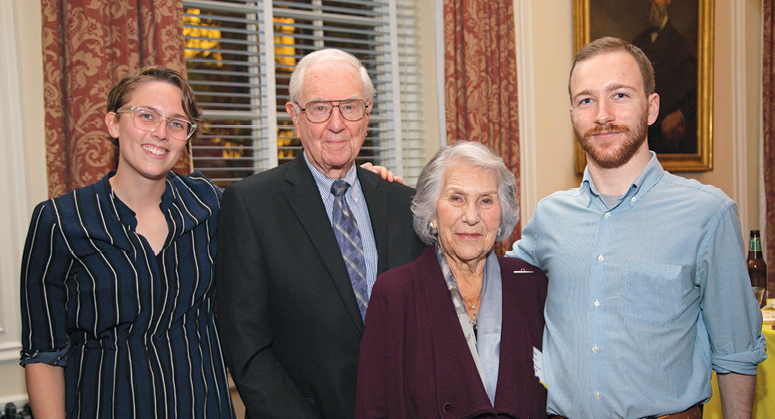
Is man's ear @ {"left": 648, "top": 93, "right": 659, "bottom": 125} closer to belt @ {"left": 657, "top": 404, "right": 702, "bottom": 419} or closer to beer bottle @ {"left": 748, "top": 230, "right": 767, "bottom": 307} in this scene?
belt @ {"left": 657, "top": 404, "right": 702, "bottom": 419}

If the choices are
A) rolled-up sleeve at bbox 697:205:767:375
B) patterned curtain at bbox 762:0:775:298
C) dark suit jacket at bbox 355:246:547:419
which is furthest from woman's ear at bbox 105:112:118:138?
patterned curtain at bbox 762:0:775:298

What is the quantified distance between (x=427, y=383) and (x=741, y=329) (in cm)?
89

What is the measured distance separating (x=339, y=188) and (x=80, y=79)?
5.68ft

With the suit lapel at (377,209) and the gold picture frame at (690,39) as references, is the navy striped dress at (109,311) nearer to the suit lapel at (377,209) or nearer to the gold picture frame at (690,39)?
the suit lapel at (377,209)

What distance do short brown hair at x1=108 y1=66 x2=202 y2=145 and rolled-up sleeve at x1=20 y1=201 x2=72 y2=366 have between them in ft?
1.22

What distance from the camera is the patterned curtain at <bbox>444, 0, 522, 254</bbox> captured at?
3.78 meters

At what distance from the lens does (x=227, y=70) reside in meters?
3.82

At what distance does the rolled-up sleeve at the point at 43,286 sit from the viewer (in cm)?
162

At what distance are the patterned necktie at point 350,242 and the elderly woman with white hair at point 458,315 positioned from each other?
10cm

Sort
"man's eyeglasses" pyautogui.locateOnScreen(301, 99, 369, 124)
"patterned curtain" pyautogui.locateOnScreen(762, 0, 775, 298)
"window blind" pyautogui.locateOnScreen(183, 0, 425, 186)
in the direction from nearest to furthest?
"man's eyeglasses" pyautogui.locateOnScreen(301, 99, 369, 124)
"window blind" pyautogui.locateOnScreen(183, 0, 425, 186)
"patterned curtain" pyautogui.locateOnScreen(762, 0, 775, 298)

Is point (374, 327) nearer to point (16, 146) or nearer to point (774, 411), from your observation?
point (774, 411)

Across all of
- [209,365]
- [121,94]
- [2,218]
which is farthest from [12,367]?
[121,94]

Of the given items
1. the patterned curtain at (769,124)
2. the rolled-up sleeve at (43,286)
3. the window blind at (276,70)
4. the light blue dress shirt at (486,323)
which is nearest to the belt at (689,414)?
the light blue dress shirt at (486,323)

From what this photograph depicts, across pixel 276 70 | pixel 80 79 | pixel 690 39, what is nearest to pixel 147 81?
pixel 80 79
